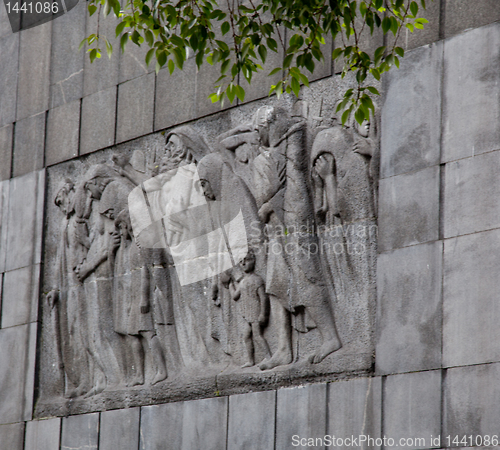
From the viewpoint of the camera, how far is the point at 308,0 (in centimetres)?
916

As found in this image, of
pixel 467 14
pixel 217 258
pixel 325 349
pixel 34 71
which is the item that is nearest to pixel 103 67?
pixel 34 71

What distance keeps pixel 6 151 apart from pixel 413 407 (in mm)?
7581

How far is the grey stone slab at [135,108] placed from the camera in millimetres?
12867

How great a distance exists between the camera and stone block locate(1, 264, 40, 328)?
1370 cm

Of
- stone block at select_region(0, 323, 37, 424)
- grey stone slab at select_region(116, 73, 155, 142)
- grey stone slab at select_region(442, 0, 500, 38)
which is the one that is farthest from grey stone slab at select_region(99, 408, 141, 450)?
grey stone slab at select_region(442, 0, 500, 38)

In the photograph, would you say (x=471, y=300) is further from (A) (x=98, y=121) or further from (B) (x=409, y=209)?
(A) (x=98, y=121)

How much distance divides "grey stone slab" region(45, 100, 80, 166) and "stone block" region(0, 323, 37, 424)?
2228mm

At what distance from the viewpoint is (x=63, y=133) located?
13.9 m

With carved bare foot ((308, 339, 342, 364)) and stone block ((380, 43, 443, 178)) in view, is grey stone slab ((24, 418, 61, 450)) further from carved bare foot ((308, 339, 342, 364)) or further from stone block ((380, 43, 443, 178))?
stone block ((380, 43, 443, 178))

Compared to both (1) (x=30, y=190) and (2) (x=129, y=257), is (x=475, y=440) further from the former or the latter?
(1) (x=30, y=190)

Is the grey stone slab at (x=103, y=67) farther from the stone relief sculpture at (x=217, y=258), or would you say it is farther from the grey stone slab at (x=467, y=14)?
the grey stone slab at (x=467, y=14)

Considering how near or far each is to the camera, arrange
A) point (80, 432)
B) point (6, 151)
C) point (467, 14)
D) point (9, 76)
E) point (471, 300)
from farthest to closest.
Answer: point (9, 76) → point (6, 151) → point (80, 432) → point (467, 14) → point (471, 300)

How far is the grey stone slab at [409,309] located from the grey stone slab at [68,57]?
5.66m

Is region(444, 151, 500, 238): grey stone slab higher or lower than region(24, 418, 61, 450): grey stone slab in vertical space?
higher
